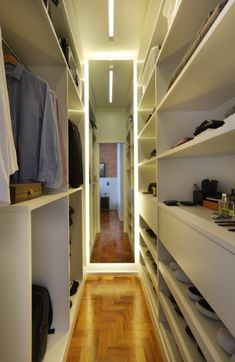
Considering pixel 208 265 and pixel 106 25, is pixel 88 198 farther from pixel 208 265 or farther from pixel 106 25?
pixel 208 265

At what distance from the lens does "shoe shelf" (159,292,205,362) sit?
1.06 metres

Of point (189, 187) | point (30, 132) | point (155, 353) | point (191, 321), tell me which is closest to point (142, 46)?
point (189, 187)

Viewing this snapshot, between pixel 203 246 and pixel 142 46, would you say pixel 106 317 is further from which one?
pixel 142 46

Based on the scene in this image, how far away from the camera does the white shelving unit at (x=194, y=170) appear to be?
0.76 meters

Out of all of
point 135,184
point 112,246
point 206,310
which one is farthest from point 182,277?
point 112,246

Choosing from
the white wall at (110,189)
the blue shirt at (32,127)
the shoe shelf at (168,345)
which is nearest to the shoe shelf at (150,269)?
the shoe shelf at (168,345)

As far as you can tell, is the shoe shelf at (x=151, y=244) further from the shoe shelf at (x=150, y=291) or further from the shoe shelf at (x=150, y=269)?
the shoe shelf at (x=150, y=291)

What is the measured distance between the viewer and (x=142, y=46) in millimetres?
2535

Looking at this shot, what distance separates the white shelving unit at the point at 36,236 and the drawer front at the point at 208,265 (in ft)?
2.11

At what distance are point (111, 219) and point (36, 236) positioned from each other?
4.30 m

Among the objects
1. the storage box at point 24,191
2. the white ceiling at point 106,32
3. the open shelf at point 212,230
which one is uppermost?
the white ceiling at point 106,32

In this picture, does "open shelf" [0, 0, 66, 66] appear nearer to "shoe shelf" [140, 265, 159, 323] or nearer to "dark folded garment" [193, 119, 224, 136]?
"dark folded garment" [193, 119, 224, 136]

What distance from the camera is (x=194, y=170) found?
1.62m

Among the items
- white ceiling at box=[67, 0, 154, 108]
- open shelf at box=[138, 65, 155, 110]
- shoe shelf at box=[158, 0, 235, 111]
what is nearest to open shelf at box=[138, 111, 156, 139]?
open shelf at box=[138, 65, 155, 110]
